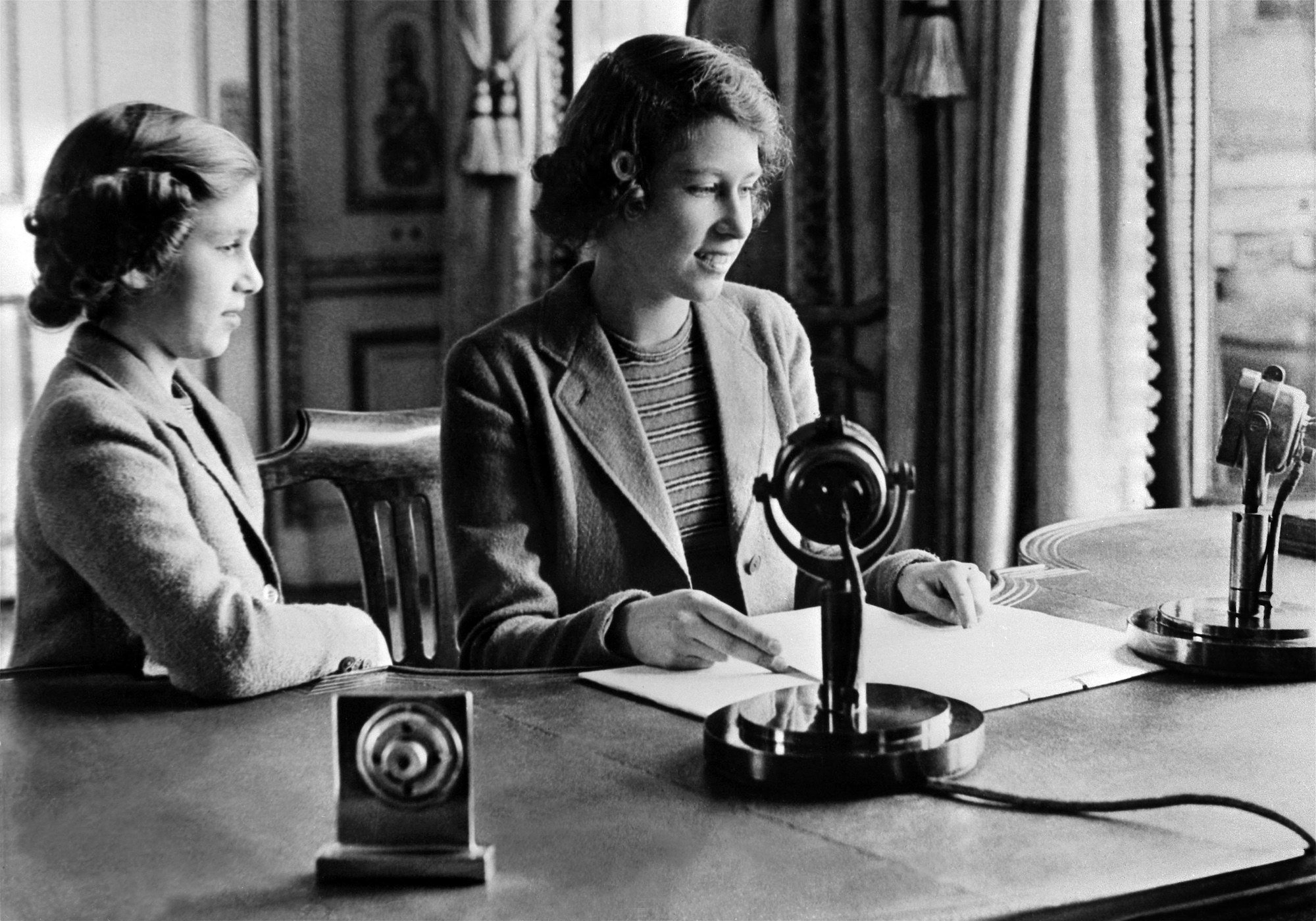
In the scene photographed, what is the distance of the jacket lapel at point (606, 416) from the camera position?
2.03m

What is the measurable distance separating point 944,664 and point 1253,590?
328 millimetres

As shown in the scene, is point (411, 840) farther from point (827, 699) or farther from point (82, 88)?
point (82, 88)

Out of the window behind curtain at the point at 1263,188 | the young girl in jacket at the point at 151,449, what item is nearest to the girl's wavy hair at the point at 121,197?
the young girl in jacket at the point at 151,449

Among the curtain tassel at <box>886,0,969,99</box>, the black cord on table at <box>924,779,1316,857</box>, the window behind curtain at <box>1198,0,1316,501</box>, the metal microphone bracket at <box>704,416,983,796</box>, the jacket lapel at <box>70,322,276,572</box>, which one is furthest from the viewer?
the curtain tassel at <box>886,0,969,99</box>

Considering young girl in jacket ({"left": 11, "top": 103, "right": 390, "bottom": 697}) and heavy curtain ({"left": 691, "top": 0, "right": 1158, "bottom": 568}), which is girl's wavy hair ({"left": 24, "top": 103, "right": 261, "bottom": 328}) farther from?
heavy curtain ({"left": 691, "top": 0, "right": 1158, "bottom": 568})

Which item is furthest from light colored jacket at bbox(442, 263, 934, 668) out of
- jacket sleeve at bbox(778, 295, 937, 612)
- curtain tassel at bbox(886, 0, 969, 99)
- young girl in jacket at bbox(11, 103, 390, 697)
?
curtain tassel at bbox(886, 0, 969, 99)

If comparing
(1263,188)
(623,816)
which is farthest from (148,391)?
(1263,188)

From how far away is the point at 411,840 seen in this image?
1.08 m

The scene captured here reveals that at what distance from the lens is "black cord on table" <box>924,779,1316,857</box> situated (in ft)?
3.76

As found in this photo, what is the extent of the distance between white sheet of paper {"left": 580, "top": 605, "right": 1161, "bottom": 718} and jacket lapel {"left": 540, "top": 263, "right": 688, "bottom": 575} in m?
0.28

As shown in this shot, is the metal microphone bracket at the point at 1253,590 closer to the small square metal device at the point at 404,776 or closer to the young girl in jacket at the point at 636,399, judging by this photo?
the young girl in jacket at the point at 636,399

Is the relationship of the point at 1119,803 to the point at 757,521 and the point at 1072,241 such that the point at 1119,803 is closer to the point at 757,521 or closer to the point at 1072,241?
the point at 757,521

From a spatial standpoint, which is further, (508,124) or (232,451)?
(508,124)

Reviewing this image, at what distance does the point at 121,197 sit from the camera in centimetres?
174
